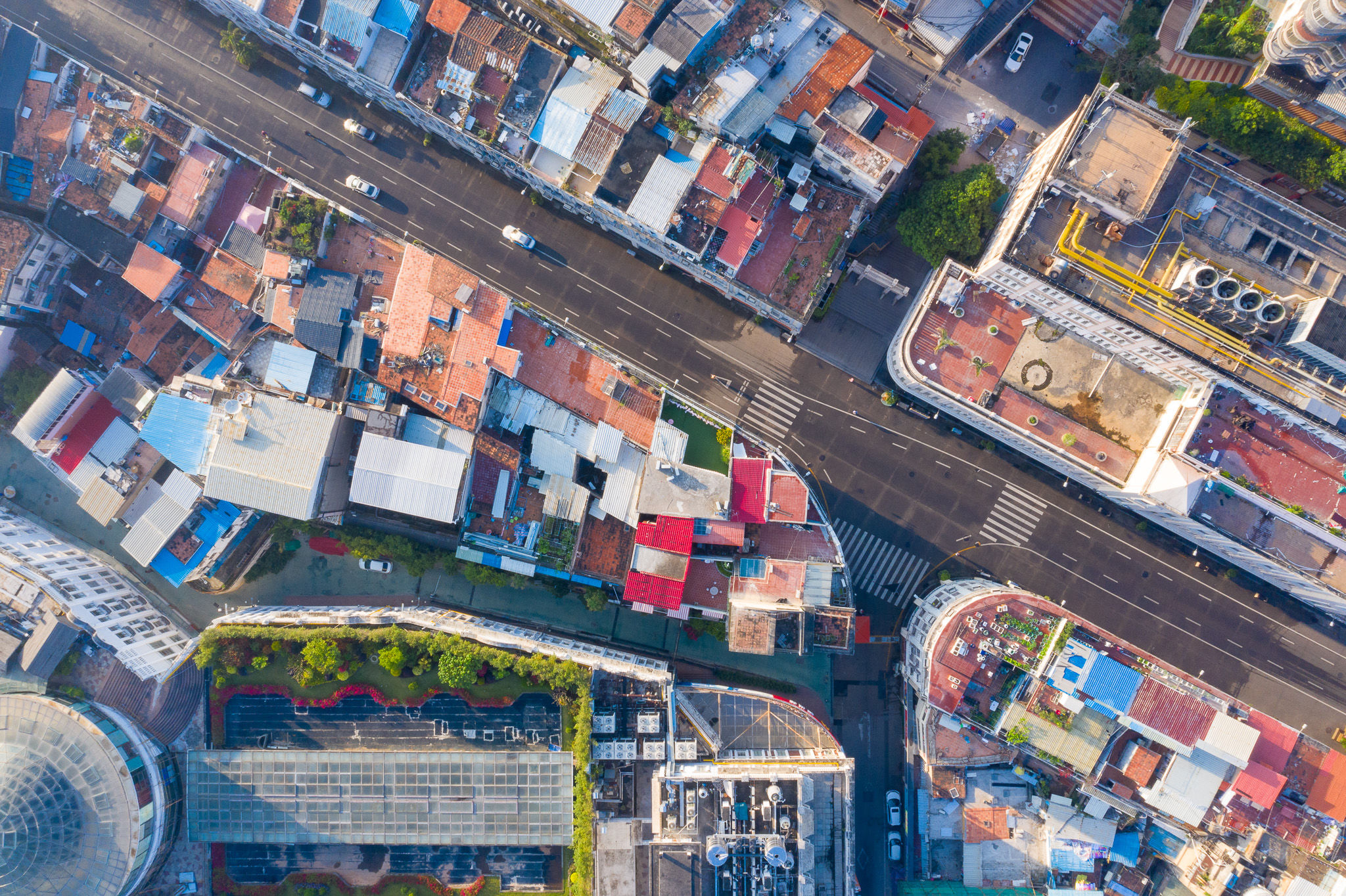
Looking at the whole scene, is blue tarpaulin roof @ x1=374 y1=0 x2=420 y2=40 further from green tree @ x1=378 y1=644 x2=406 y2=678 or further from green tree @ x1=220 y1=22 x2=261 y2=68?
green tree @ x1=378 y1=644 x2=406 y2=678

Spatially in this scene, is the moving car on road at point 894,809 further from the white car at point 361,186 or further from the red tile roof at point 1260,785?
the white car at point 361,186

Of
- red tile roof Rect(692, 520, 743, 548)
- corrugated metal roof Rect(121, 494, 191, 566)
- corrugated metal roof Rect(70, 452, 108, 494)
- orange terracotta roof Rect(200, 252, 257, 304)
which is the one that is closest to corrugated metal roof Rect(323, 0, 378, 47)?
orange terracotta roof Rect(200, 252, 257, 304)

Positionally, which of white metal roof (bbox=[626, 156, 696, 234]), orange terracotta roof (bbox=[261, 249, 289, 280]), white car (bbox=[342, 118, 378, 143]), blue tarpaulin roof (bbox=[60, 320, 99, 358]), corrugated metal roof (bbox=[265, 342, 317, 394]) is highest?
white metal roof (bbox=[626, 156, 696, 234])

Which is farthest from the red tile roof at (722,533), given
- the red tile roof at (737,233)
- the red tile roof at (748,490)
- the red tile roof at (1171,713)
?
the red tile roof at (1171,713)

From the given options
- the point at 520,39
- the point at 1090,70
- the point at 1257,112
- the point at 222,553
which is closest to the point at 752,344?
the point at 520,39

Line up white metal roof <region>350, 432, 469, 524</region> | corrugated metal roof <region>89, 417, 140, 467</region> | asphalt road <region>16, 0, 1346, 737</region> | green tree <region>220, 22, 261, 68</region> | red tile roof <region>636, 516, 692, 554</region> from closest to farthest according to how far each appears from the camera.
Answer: red tile roof <region>636, 516, 692, 554</region> < white metal roof <region>350, 432, 469, 524</region> < corrugated metal roof <region>89, 417, 140, 467</region> < green tree <region>220, 22, 261, 68</region> < asphalt road <region>16, 0, 1346, 737</region>

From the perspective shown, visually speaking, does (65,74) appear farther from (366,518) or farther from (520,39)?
(366,518)
